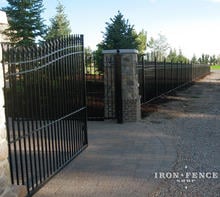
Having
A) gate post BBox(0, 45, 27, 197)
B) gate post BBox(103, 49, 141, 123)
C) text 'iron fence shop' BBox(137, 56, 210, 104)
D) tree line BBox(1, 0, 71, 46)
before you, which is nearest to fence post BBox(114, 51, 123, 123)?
gate post BBox(103, 49, 141, 123)

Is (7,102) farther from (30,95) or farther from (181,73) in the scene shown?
(181,73)

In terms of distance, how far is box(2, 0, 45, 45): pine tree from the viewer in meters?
25.0

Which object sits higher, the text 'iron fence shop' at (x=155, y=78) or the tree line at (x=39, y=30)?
the tree line at (x=39, y=30)

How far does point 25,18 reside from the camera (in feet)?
83.6

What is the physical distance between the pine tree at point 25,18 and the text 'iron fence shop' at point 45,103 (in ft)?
61.1

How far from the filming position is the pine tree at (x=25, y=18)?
2502 cm

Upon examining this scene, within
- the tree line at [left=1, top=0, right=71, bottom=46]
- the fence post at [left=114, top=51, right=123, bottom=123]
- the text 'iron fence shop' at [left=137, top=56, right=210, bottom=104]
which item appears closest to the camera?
the fence post at [left=114, top=51, right=123, bottom=123]

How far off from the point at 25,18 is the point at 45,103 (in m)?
21.3

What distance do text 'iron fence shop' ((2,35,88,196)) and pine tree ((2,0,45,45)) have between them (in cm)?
1863

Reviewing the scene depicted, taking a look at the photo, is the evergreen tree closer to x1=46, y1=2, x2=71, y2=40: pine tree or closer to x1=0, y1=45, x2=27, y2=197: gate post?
x1=0, y1=45, x2=27, y2=197: gate post

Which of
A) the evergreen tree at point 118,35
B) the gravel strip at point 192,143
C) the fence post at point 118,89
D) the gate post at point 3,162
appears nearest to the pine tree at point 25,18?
the evergreen tree at point 118,35

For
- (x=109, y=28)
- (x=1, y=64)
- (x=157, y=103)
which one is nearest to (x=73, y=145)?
(x=1, y=64)

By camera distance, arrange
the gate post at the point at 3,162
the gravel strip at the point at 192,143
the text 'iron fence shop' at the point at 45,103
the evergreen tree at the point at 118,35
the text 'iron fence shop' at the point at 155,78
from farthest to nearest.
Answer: the evergreen tree at the point at 118,35, the text 'iron fence shop' at the point at 155,78, the gravel strip at the point at 192,143, the text 'iron fence shop' at the point at 45,103, the gate post at the point at 3,162

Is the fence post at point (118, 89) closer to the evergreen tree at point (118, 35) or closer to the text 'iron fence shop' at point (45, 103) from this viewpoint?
the text 'iron fence shop' at point (45, 103)
